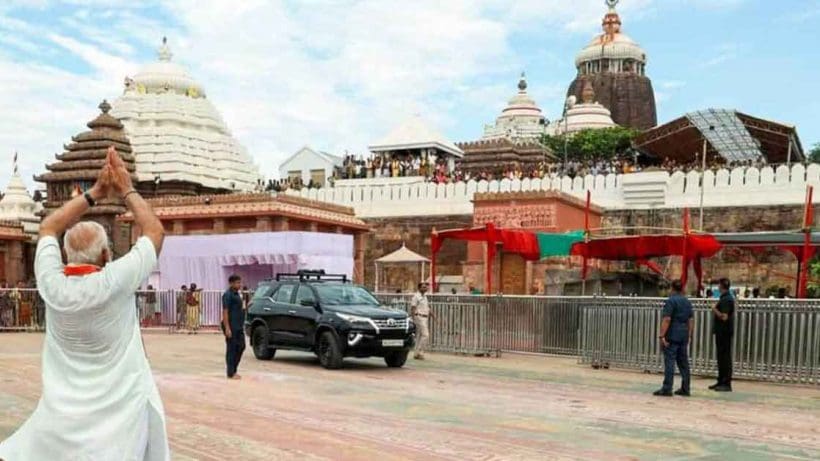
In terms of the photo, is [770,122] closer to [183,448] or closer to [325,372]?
[325,372]

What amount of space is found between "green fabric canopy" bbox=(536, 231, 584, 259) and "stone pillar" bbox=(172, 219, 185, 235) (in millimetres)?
11881

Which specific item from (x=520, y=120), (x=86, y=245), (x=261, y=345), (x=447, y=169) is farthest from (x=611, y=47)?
(x=86, y=245)

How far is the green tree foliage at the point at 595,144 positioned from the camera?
48.2 m

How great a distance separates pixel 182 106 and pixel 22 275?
13.0 meters

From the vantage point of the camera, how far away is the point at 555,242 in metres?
18.9

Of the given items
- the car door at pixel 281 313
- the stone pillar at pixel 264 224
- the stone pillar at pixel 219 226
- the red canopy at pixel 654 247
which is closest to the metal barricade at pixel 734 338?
the red canopy at pixel 654 247

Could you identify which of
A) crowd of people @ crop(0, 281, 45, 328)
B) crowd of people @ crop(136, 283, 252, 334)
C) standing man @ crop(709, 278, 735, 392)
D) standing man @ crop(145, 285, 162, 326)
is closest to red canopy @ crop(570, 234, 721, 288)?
standing man @ crop(709, 278, 735, 392)

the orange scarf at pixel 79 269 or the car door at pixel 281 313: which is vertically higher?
the orange scarf at pixel 79 269

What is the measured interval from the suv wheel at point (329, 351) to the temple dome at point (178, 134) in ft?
92.4

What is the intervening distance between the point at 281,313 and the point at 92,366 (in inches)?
460

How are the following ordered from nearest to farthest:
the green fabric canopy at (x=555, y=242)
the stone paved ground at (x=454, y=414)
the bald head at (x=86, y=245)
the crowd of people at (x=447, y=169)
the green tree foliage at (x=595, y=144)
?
the bald head at (x=86, y=245)
the stone paved ground at (x=454, y=414)
the green fabric canopy at (x=555, y=242)
the crowd of people at (x=447, y=169)
the green tree foliage at (x=595, y=144)

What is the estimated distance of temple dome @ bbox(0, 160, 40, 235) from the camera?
41.4m

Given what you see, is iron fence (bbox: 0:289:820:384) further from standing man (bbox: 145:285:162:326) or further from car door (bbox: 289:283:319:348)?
standing man (bbox: 145:285:162:326)

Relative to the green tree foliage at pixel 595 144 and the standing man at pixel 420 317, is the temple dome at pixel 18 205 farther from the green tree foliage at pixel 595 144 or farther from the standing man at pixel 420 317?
the standing man at pixel 420 317
